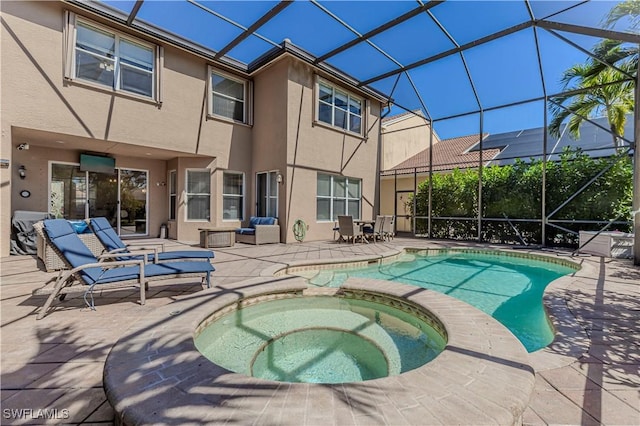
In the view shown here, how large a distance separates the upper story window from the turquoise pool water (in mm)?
7712

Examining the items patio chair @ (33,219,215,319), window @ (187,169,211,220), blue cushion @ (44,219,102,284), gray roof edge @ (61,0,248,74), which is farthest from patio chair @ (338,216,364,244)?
blue cushion @ (44,219,102,284)

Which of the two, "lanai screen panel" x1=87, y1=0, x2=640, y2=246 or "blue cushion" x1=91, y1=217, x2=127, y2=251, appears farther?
"lanai screen panel" x1=87, y1=0, x2=640, y2=246

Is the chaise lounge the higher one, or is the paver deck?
the chaise lounge

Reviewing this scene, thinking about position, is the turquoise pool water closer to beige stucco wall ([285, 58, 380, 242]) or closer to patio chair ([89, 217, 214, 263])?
patio chair ([89, 217, 214, 263])

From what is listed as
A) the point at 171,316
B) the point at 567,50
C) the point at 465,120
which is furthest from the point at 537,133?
the point at 171,316

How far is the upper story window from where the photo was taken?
10633 millimetres

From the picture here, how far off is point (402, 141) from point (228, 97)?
468 inches

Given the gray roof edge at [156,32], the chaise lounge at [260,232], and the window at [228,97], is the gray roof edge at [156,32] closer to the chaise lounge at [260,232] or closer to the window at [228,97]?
the window at [228,97]

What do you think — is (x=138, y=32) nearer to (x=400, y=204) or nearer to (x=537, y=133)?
(x=400, y=204)

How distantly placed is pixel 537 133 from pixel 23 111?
2164cm

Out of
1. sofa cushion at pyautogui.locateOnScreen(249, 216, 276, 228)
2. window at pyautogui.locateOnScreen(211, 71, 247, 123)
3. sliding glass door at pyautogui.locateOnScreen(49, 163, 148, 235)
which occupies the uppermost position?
window at pyautogui.locateOnScreen(211, 71, 247, 123)

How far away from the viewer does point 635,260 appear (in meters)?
6.99

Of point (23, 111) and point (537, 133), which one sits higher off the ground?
point (537, 133)

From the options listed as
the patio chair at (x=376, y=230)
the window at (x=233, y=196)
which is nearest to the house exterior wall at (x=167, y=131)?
the window at (x=233, y=196)
